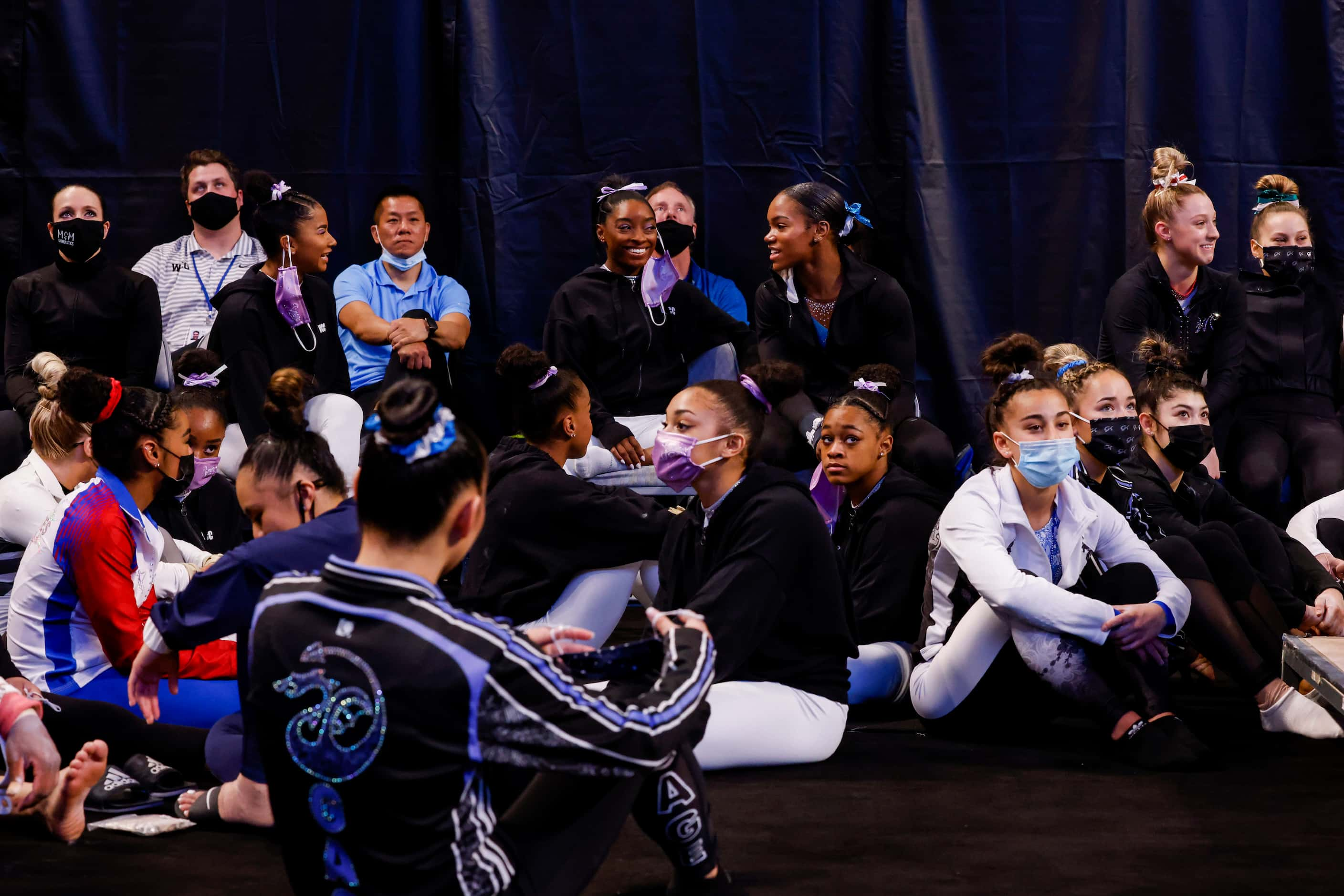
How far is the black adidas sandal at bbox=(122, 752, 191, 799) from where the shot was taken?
311cm

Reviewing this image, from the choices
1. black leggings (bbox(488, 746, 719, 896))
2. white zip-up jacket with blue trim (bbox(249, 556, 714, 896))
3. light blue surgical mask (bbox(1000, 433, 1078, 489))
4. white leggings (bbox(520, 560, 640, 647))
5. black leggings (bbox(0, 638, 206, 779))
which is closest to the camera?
white zip-up jacket with blue trim (bbox(249, 556, 714, 896))

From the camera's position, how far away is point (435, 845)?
1.85 meters

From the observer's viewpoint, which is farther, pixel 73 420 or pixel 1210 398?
pixel 1210 398

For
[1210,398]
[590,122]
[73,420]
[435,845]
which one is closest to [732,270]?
[590,122]

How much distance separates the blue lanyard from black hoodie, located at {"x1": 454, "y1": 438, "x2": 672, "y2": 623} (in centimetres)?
221

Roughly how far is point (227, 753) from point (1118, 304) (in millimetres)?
3578

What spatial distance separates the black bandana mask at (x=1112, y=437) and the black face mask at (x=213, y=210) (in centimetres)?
346

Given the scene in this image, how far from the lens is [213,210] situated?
18.3ft

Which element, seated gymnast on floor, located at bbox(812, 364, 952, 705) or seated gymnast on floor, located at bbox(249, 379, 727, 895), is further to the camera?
seated gymnast on floor, located at bbox(812, 364, 952, 705)

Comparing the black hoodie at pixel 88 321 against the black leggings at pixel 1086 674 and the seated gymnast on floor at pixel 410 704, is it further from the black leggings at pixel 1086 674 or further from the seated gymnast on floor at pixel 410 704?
the seated gymnast on floor at pixel 410 704

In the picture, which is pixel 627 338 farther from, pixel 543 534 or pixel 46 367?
pixel 46 367

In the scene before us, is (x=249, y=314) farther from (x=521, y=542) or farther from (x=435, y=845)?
(x=435, y=845)

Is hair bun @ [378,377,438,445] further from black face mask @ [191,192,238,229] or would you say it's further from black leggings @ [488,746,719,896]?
black face mask @ [191,192,238,229]

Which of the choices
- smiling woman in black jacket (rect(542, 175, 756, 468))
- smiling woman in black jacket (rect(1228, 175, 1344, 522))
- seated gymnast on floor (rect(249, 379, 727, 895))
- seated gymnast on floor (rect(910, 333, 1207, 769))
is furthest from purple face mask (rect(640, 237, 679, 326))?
seated gymnast on floor (rect(249, 379, 727, 895))
